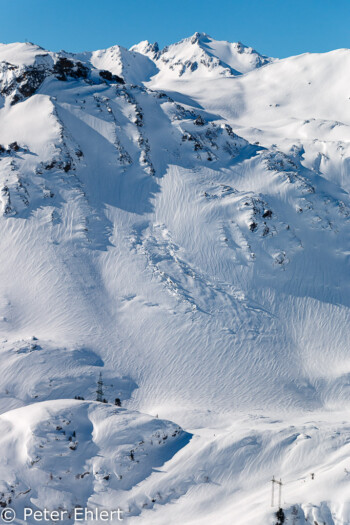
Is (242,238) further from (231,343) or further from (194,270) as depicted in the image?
(231,343)

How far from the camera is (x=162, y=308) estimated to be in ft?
170

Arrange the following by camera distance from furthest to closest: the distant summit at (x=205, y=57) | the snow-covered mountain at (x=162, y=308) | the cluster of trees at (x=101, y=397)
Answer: the distant summit at (x=205, y=57) < the cluster of trees at (x=101, y=397) < the snow-covered mountain at (x=162, y=308)

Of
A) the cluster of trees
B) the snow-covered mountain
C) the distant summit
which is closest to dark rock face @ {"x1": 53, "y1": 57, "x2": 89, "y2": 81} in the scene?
the snow-covered mountain

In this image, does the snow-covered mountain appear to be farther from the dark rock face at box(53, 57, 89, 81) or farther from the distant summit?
the distant summit

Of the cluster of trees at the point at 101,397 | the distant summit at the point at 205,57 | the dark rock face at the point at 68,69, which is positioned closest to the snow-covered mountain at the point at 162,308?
the dark rock face at the point at 68,69

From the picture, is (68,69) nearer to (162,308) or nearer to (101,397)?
(162,308)

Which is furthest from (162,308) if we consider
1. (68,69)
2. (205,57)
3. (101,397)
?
(205,57)

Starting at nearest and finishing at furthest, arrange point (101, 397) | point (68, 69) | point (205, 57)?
point (101, 397)
point (68, 69)
point (205, 57)

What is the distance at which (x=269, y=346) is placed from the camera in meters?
50.7

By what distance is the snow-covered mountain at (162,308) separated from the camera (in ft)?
98.6

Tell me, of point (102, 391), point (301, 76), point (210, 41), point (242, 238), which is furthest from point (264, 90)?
point (102, 391)

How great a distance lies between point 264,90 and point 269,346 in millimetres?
110970

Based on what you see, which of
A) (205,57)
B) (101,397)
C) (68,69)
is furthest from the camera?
(205,57)

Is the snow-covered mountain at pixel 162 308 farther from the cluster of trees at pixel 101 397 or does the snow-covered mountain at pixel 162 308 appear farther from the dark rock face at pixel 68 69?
the cluster of trees at pixel 101 397
